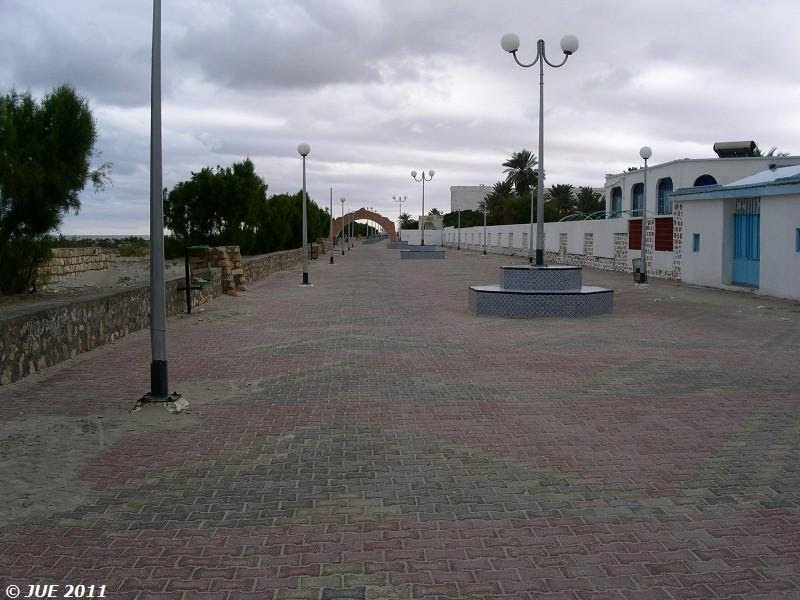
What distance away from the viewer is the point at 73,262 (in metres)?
32.2

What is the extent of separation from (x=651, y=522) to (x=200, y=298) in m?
14.9

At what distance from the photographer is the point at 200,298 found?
1811 centimetres

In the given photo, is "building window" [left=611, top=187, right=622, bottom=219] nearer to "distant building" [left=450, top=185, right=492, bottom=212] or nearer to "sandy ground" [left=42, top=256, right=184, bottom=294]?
"sandy ground" [left=42, top=256, right=184, bottom=294]

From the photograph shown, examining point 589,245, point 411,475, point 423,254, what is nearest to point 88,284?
point 589,245

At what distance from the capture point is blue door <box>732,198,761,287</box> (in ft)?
70.0

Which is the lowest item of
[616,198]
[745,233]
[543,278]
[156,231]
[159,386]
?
[159,386]

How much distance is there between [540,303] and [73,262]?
2350cm

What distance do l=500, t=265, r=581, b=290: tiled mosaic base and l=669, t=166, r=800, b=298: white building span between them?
6.23 meters

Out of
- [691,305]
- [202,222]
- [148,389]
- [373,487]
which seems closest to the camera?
[373,487]

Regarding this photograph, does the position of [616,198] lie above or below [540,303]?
above

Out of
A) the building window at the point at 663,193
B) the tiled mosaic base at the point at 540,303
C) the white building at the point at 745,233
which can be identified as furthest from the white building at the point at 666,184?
the tiled mosaic base at the point at 540,303

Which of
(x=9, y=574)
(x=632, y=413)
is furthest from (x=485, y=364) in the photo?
(x=9, y=574)

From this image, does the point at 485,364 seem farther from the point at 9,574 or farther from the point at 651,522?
the point at 9,574

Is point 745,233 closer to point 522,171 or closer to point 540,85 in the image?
point 540,85
